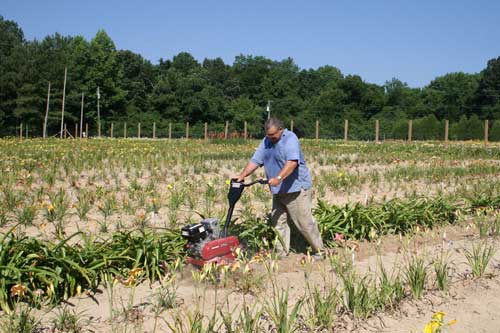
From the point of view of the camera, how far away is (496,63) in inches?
2776

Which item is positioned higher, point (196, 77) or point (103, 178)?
point (196, 77)

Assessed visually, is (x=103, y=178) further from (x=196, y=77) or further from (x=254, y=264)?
(x=196, y=77)

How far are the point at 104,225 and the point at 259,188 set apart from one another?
387 cm

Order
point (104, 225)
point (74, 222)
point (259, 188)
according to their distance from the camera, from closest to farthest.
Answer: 1. point (104, 225)
2. point (74, 222)
3. point (259, 188)

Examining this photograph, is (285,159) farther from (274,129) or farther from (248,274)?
(248,274)

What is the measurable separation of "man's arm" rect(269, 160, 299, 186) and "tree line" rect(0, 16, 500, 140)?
162ft

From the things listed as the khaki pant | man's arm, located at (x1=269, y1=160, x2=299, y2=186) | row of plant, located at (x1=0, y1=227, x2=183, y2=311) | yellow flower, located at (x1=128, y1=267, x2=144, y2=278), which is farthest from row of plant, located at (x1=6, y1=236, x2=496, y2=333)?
man's arm, located at (x1=269, y1=160, x2=299, y2=186)

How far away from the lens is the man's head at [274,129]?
17.1ft

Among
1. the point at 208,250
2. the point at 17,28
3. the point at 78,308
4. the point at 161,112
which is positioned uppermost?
the point at 17,28

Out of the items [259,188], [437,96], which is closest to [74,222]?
[259,188]

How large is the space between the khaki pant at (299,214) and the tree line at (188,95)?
4890 centimetres

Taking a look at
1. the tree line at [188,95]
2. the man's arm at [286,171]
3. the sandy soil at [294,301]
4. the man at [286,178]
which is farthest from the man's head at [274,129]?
the tree line at [188,95]

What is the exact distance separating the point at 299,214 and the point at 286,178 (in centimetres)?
43

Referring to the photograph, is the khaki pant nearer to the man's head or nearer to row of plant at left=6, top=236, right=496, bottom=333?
the man's head
